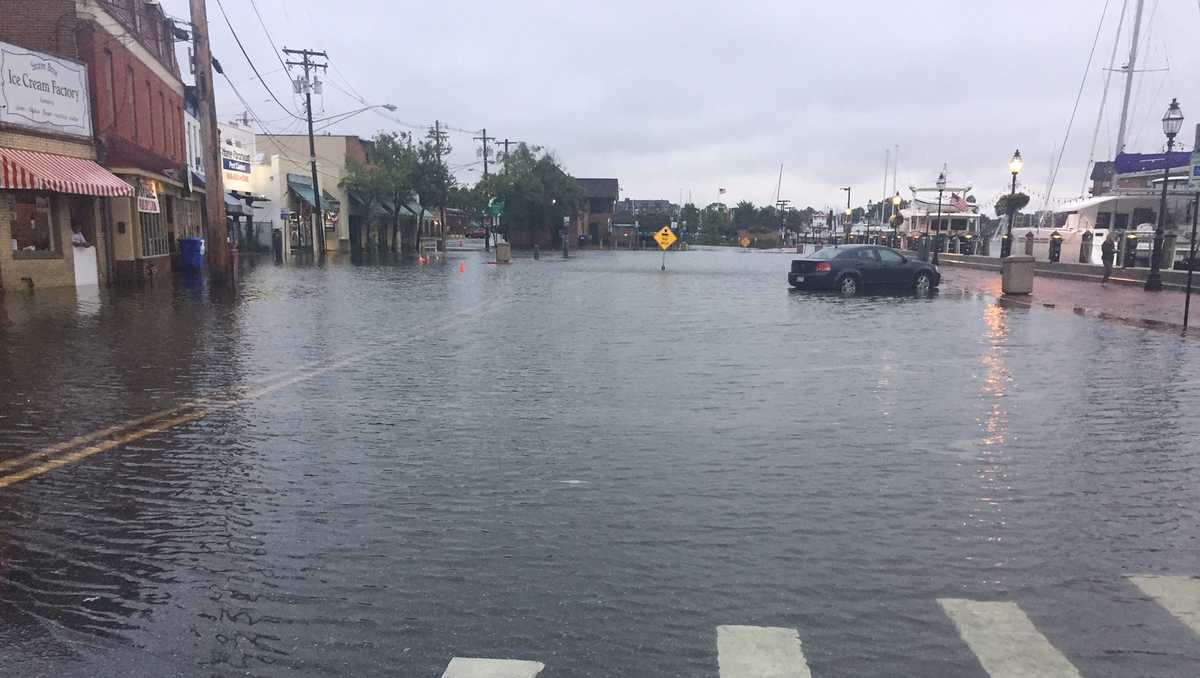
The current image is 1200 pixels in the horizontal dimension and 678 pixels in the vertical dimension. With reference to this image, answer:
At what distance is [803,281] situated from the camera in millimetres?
23906

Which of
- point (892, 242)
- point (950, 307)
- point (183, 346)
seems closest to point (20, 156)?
point (183, 346)

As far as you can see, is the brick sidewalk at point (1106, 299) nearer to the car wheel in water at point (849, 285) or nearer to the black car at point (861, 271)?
the black car at point (861, 271)

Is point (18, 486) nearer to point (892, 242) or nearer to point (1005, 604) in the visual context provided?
point (1005, 604)

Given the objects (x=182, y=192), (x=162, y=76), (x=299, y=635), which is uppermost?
(x=162, y=76)

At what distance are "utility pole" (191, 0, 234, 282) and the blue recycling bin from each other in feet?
20.9

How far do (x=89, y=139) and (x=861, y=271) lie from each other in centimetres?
2105

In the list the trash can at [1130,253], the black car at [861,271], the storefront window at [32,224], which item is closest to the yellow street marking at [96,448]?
the storefront window at [32,224]

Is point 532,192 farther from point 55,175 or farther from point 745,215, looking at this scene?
point 745,215

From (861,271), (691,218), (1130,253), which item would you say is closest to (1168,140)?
(1130,253)

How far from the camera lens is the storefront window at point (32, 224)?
20.4m

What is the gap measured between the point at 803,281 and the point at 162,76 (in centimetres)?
2465

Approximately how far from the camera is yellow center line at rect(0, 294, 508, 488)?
20.7 ft

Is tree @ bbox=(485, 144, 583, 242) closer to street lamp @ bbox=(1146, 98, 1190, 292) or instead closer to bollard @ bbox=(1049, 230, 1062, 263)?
bollard @ bbox=(1049, 230, 1062, 263)

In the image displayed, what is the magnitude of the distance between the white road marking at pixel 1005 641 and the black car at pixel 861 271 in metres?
20.1
